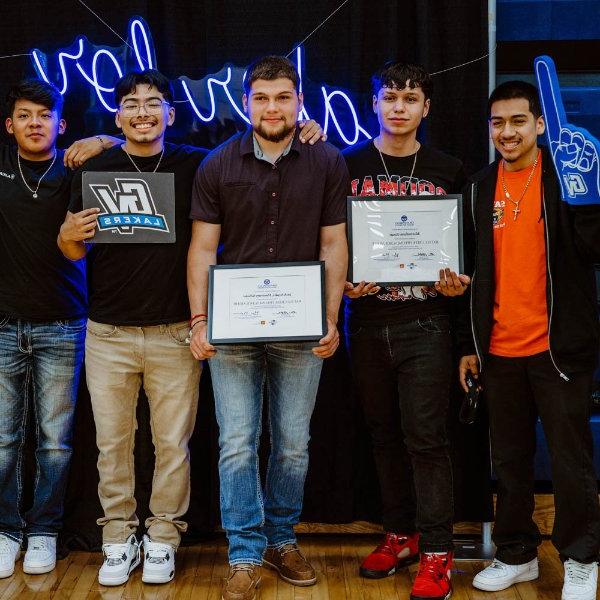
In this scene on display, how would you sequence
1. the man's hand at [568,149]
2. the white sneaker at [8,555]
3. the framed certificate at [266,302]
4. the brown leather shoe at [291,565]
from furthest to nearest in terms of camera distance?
1. the white sneaker at [8,555]
2. the brown leather shoe at [291,565]
3. the framed certificate at [266,302]
4. the man's hand at [568,149]

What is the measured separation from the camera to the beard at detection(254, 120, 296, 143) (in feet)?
9.84

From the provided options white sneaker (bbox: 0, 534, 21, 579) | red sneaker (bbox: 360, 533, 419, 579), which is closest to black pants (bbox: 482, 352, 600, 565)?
red sneaker (bbox: 360, 533, 419, 579)

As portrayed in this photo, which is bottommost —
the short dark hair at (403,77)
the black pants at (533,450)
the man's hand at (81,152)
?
the black pants at (533,450)

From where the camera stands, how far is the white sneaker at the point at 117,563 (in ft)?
10.5

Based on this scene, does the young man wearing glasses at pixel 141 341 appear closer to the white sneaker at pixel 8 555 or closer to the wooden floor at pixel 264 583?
the wooden floor at pixel 264 583

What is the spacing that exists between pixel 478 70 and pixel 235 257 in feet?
4.43

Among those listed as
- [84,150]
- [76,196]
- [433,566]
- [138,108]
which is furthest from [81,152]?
[433,566]

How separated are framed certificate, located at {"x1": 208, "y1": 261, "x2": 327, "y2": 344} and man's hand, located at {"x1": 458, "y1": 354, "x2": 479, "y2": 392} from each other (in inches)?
25.0

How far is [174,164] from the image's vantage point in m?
3.23

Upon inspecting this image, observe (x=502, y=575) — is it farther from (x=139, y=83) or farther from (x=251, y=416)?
(x=139, y=83)

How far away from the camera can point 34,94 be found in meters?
3.27

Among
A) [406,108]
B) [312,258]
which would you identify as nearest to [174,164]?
[312,258]

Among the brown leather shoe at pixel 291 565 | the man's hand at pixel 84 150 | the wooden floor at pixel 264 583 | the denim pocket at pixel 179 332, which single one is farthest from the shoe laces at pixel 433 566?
the man's hand at pixel 84 150

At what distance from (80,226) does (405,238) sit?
118 centimetres
